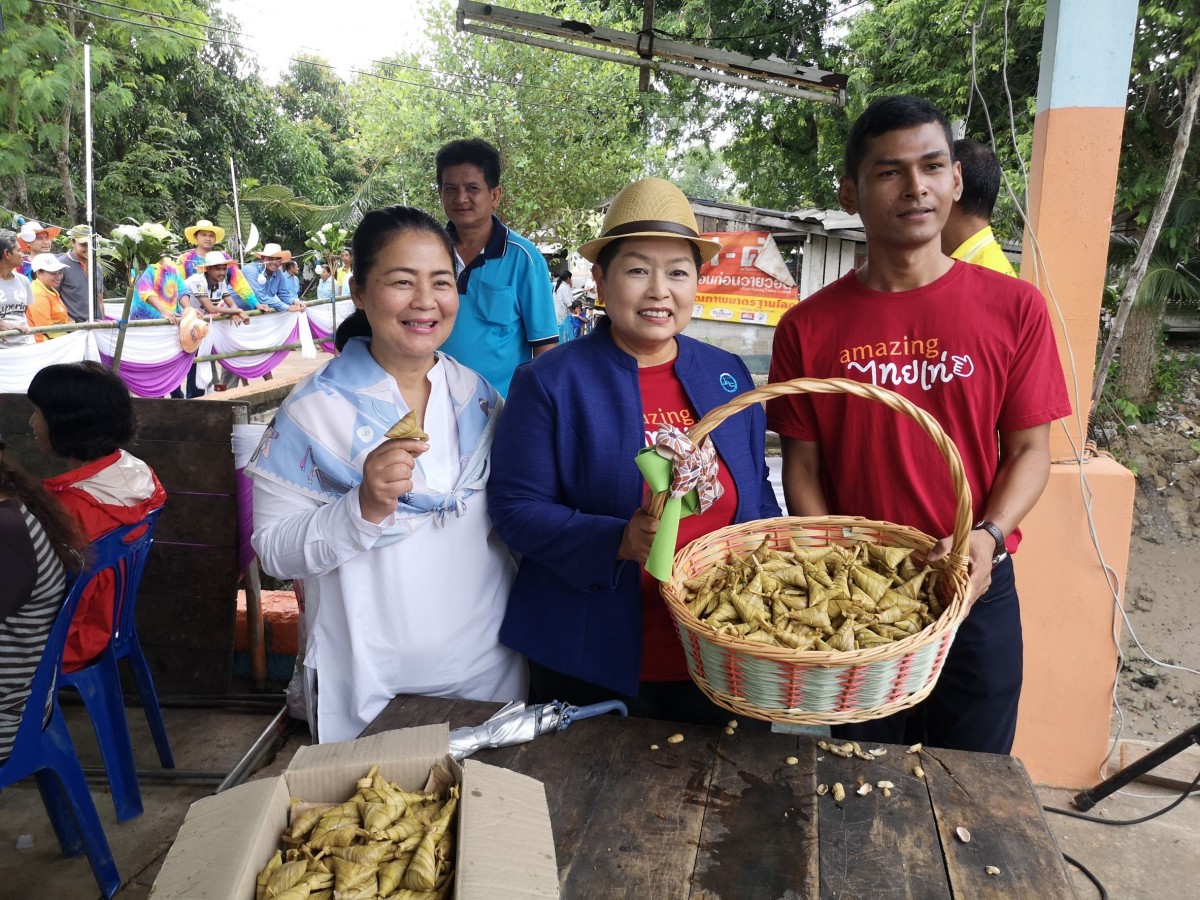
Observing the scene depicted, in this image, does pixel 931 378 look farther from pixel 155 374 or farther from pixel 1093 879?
pixel 155 374

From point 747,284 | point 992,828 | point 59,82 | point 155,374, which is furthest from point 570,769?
point 59,82

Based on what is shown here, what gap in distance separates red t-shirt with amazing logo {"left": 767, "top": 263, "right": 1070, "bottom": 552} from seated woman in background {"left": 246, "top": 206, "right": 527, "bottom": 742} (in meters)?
0.96

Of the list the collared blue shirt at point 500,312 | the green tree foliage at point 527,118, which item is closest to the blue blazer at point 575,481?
the collared blue shirt at point 500,312

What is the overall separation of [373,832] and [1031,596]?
2.91 metres

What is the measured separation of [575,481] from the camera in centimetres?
182

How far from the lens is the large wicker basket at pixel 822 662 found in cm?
139

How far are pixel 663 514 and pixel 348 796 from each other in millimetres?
710

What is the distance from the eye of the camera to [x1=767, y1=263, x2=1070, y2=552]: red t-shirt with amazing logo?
78.1 inches

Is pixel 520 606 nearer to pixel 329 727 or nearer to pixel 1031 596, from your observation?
pixel 329 727

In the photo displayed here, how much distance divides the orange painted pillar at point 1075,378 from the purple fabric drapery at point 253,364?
9009mm

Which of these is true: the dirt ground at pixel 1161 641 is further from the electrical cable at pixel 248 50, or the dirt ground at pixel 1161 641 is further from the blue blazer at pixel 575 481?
the electrical cable at pixel 248 50

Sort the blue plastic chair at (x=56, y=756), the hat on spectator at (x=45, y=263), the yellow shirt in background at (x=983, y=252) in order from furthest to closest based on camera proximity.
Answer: the hat on spectator at (x=45, y=263)
the yellow shirt in background at (x=983, y=252)
the blue plastic chair at (x=56, y=756)

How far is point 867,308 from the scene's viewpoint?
81.6 inches

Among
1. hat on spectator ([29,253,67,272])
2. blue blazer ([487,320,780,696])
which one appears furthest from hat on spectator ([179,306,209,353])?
blue blazer ([487,320,780,696])
